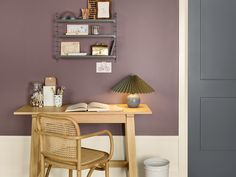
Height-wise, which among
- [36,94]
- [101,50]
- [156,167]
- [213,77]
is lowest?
[156,167]

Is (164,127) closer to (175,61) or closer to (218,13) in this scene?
(175,61)

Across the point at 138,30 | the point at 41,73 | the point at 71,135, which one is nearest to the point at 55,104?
the point at 41,73

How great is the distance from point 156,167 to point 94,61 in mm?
1133

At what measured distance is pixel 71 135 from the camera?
9.36ft

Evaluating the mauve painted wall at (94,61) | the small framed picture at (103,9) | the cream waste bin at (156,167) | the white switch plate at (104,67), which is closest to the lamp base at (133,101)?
the mauve painted wall at (94,61)

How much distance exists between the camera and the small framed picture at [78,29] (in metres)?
3.65

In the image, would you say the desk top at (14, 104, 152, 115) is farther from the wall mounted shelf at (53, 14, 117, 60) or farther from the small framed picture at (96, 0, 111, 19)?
the small framed picture at (96, 0, 111, 19)

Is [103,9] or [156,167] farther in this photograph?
[103,9]

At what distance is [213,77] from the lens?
3750 mm

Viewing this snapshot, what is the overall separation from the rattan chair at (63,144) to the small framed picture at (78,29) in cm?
100

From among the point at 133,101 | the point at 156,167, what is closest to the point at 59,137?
the point at 133,101

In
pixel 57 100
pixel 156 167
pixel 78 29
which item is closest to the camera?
pixel 156 167

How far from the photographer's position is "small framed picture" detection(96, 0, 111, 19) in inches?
142

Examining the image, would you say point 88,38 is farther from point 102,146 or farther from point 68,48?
point 102,146
